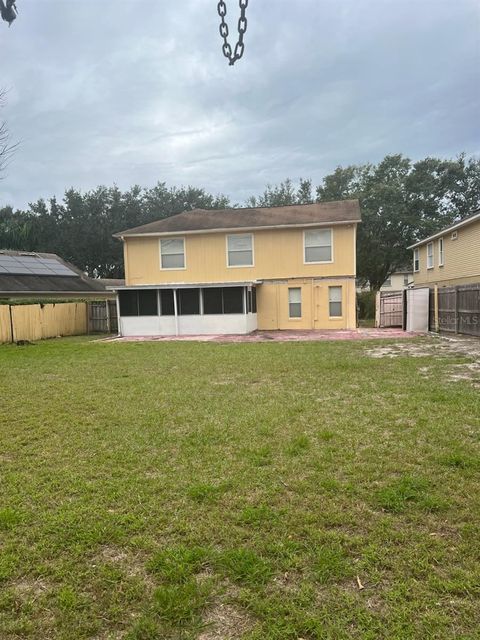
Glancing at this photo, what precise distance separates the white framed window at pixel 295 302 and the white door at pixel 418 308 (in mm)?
4388

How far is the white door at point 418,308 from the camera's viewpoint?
16.3 meters

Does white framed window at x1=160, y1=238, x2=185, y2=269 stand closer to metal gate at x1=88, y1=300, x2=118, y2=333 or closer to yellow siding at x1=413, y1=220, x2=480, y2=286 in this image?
metal gate at x1=88, y1=300, x2=118, y2=333

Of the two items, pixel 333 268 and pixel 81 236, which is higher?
pixel 81 236

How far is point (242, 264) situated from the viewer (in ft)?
62.5

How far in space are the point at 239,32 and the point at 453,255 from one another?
19.5m

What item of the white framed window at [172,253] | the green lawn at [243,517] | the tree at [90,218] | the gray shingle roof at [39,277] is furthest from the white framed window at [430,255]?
Answer: the tree at [90,218]

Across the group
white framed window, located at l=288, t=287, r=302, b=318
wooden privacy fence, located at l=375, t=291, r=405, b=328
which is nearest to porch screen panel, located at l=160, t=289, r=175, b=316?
white framed window, located at l=288, t=287, r=302, b=318

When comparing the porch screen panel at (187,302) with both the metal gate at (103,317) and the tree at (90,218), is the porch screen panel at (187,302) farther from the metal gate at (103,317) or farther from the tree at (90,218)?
the tree at (90,218)

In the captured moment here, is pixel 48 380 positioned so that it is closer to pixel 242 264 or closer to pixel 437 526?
pixel 437 526

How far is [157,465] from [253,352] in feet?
24.3

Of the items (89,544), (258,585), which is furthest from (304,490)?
(89,544)

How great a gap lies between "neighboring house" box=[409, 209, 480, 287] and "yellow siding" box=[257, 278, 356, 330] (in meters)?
5.05

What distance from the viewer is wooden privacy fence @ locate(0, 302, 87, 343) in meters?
→ 15.8

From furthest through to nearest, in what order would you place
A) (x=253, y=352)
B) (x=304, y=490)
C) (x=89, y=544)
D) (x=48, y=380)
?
(x=253, y=352) → (x=48, y=380) → (x=304, y=490) → (x=89, y=544)
